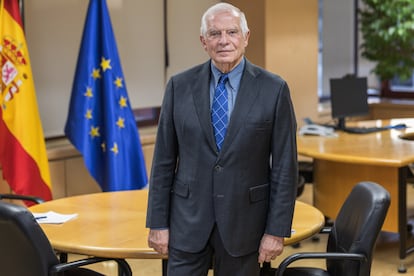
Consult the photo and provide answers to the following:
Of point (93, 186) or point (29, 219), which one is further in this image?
point (93, 186)

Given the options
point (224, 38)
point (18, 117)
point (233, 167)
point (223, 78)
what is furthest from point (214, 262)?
point (18, 117)

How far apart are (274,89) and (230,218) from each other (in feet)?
1.46

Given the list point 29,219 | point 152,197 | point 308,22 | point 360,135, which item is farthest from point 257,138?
point 308,22

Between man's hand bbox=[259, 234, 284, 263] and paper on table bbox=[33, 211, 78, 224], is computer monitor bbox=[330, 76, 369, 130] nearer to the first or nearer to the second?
paper on table bbox=[33, 211, 78, 224]

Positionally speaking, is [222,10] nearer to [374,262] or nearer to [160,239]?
[160,239]

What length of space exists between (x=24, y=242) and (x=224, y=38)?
1.13m

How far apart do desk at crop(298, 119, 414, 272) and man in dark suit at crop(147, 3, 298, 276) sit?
7.96ft

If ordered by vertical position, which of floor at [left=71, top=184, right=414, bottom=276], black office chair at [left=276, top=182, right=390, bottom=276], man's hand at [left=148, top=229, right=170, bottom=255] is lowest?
floor at [left=71, top=184, right=414, bottom=276]

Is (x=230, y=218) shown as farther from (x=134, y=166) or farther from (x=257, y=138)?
(x=134, y=166)

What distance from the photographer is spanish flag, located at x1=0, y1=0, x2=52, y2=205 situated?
481cm

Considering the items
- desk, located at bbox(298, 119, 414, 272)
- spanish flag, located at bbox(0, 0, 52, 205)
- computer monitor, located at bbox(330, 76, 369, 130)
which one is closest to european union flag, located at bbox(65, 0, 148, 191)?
spanish flag, located at bbox(0, 0, 52, 205)

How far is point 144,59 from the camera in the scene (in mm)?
6453

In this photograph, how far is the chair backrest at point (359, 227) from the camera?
114 inches

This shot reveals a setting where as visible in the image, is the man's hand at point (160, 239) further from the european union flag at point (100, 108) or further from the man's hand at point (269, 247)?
the european union flag at point (100, 108)
